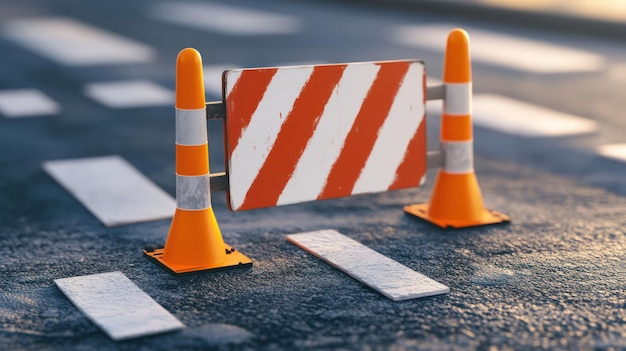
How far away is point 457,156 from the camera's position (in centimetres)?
638

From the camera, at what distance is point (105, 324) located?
15.5ft

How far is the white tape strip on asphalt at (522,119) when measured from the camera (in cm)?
946

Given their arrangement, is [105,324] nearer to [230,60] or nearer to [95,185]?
[95,185]

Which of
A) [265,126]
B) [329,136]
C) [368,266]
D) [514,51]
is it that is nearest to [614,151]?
[329,136]

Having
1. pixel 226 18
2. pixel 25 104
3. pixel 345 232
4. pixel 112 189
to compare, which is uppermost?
pixel 226 18

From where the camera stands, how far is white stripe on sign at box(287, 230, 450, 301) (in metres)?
5.20

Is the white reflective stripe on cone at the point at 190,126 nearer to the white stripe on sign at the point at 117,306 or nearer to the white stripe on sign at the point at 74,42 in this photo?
the white stripe on sign at the point at 117,306

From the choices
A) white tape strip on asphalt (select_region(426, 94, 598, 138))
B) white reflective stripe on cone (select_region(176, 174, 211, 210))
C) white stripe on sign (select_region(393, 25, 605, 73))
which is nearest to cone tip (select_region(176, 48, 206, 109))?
white reflective stripe on cone (select_region(176, 174, 211, 210))

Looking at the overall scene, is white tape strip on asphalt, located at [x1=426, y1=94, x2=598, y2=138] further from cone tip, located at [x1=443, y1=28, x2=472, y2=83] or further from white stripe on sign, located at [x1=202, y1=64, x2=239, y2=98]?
cone tip, located at [x1=443, y1=28, x2=472, y2=83]

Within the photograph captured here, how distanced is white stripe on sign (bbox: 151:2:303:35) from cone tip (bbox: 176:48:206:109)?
11.0 m

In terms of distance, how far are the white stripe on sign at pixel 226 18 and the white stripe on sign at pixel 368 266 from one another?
10464mm

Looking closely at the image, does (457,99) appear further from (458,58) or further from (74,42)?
(74,42)

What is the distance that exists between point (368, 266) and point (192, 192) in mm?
988

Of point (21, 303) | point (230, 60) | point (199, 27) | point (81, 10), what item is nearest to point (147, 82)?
point (230, 60)
